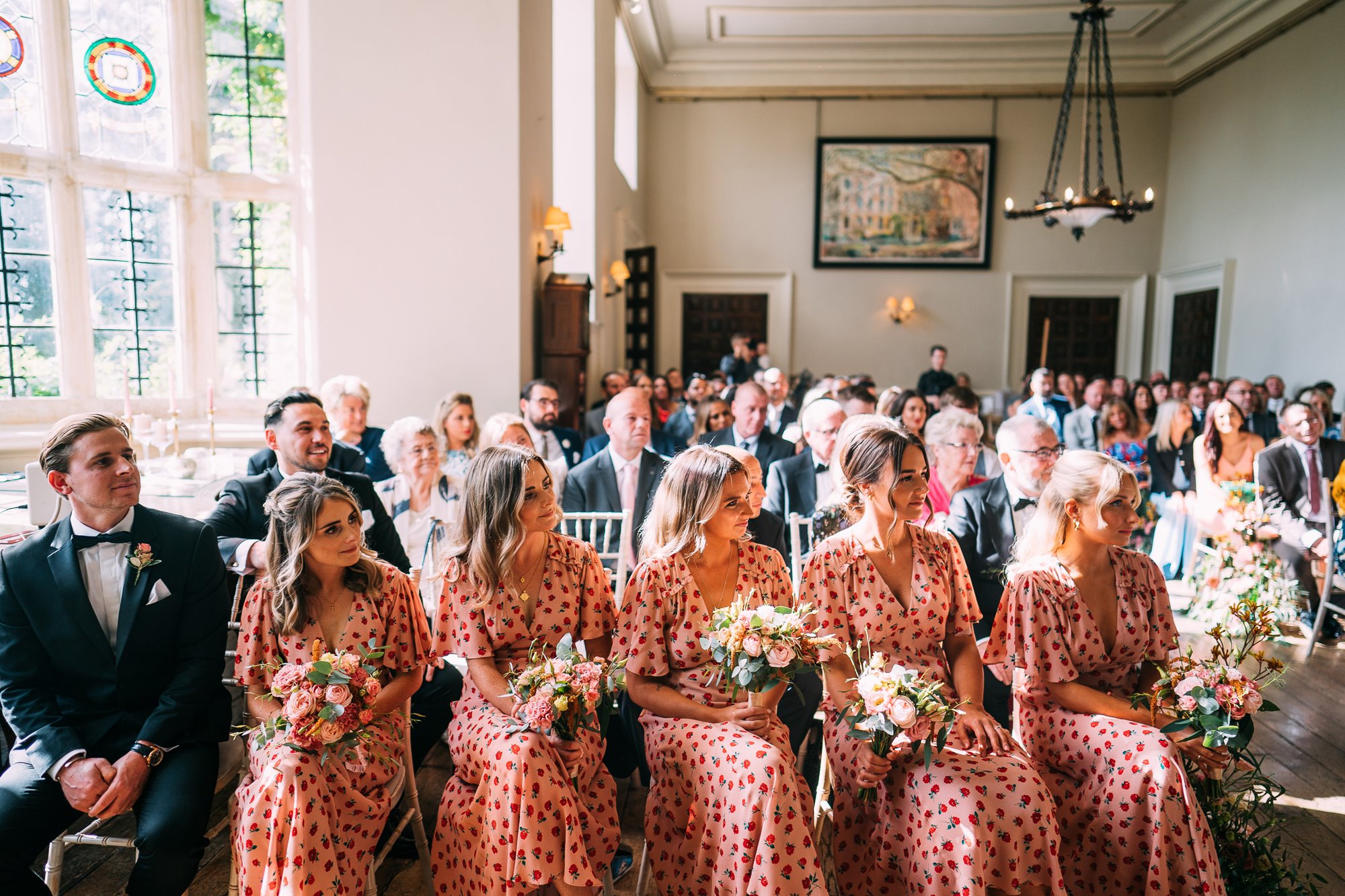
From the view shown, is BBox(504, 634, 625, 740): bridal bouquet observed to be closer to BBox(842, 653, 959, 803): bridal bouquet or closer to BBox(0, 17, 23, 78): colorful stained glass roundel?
BBox(842, 653, 959, 803): bridal bouquet

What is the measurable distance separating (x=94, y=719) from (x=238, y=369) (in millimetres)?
5034

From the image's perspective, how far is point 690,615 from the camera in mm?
2617

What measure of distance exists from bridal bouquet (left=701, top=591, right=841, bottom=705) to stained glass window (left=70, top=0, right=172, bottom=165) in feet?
20.4

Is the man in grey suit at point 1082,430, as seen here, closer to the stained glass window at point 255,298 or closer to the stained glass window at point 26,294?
the stained glass window at point 255,298

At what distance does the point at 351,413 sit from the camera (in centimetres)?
502

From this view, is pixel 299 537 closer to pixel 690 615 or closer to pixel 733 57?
pixel 690 615

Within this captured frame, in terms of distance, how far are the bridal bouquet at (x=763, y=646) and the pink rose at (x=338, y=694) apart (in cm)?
91

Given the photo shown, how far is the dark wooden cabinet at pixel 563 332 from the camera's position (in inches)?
277

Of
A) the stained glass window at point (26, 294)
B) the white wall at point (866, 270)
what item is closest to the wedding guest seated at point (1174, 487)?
the stained glass window at point (26, 294)

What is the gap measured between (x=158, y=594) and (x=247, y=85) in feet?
18.3

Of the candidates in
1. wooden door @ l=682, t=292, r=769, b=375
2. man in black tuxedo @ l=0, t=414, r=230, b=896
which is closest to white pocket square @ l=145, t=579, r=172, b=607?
man in black tuxedo @ l=0, t=414, r=230, b=896

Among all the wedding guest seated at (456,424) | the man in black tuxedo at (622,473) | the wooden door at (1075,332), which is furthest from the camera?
the wooden door at (1075,332)

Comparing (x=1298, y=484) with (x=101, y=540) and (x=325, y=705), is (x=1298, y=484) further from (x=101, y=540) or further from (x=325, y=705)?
(x=101, y=540)

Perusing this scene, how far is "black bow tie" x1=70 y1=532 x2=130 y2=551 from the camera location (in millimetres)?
2471
